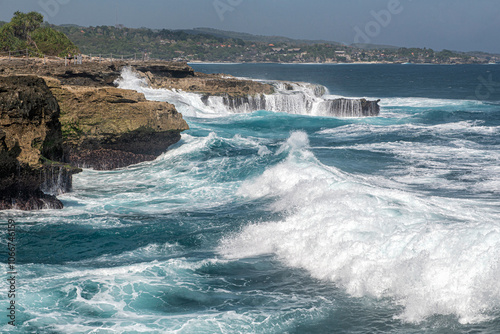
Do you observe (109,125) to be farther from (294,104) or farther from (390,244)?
(294,104)

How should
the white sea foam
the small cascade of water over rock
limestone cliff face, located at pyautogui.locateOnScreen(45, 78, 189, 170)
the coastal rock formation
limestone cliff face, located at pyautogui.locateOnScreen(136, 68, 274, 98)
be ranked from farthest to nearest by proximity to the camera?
limestone cliff face, located at pyautogui.locateOnScreen(136, 68, 274, 98) → the small cascade of water over rock → limestone cliff face, located at pyautogui.locateOnScreen(45, 78, 189, 170) → the coastal rock formation → the white sea foam

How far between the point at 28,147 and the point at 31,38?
4146cm

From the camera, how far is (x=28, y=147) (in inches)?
→ 555

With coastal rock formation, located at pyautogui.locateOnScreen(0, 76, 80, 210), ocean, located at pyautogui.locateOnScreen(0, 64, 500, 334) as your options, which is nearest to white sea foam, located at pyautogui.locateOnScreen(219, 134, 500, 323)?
ocean, located at pyautogui.locateOnScreen(0, 64, 500, 334)

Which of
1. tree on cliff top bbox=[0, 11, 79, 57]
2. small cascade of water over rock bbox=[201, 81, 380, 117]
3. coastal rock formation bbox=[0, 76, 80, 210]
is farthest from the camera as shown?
tree on cliff top bbox=[0, 11, 79, 57]

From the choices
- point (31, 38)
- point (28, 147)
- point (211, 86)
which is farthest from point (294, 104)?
point (28, 147)

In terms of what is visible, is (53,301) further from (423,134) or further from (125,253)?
(423,134)

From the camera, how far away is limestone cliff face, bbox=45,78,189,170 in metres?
19.4

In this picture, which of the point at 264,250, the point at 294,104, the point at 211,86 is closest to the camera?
the point at 264,250

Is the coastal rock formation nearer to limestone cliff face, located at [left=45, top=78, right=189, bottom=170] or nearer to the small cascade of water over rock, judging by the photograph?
limestone cliff face, located at [left=45, top=78, right=189, bottom=170]

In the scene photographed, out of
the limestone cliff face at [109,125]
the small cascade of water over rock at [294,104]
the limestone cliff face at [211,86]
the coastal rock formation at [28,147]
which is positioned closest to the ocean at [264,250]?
A: the coastal rock formation at [28,147]

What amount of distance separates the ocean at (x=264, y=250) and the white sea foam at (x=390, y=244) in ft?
0.11

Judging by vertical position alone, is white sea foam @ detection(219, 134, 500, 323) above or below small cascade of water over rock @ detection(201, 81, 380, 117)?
below

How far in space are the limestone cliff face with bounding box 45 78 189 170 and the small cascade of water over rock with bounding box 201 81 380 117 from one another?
1882 cm
